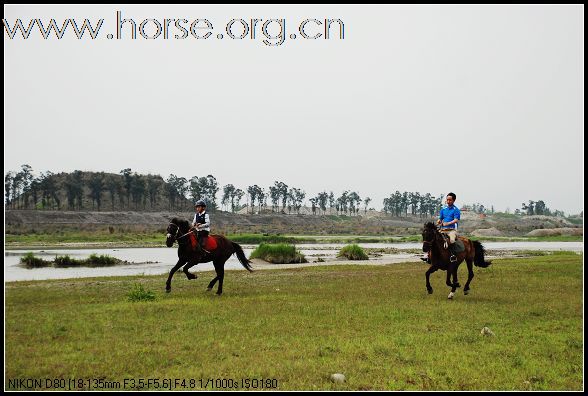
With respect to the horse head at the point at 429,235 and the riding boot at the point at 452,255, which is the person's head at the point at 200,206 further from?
the riding boot at the point at 452,255

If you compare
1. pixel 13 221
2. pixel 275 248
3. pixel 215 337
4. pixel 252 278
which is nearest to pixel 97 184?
pixel 13 221

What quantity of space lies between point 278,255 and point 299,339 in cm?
2900

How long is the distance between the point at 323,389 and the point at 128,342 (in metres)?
4.22

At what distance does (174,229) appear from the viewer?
16.4 m

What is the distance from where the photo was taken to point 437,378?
784 centimetres

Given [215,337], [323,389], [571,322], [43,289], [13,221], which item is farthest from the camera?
[13,221]

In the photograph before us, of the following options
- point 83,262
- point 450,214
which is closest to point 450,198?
point 450,214

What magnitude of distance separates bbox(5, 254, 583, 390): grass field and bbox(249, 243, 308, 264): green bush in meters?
21.3

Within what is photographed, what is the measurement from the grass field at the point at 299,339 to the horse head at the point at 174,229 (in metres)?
1.84

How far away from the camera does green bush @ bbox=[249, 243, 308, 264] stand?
39.0m

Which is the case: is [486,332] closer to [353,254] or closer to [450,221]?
[450,221]

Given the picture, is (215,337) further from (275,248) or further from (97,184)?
(97,184)

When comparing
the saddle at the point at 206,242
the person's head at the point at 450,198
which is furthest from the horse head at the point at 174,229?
the person's head at the point at 450,198

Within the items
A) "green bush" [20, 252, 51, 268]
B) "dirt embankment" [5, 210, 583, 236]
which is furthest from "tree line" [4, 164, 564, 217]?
"green bush" [20, 252, 51, 268]
